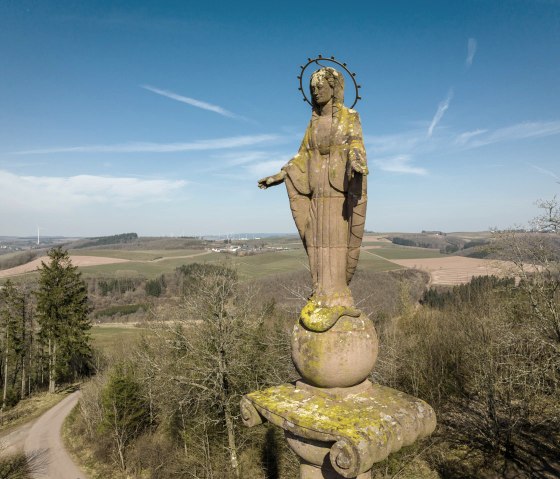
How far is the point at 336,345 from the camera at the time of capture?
4172 mm

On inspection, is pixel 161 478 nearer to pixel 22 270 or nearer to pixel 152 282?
pixel 152 282

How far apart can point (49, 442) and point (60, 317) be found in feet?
53.0

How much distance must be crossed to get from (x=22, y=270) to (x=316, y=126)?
104375mm

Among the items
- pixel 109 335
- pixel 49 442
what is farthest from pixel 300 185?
pixel 109 335

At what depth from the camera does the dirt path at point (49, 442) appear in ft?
75.9

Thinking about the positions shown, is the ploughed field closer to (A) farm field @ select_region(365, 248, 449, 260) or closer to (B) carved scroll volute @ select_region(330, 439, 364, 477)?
(A) farm field @ select_region(365, 248, 449, 260)

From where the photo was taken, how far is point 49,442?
90.1 ft

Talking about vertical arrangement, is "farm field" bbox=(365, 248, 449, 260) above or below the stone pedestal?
below

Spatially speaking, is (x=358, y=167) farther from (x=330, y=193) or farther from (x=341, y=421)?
(x=341, y=421)

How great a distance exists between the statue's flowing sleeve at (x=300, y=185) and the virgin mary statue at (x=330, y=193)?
1 cm

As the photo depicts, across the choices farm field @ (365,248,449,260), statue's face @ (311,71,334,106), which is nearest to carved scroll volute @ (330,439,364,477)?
statue's face @ (311,71,334,106)

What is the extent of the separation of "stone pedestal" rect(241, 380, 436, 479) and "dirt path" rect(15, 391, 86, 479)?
25404mm

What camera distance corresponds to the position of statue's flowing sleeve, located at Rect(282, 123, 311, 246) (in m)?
4.95

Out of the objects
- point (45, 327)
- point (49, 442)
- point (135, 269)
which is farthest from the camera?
point (135, 269)
